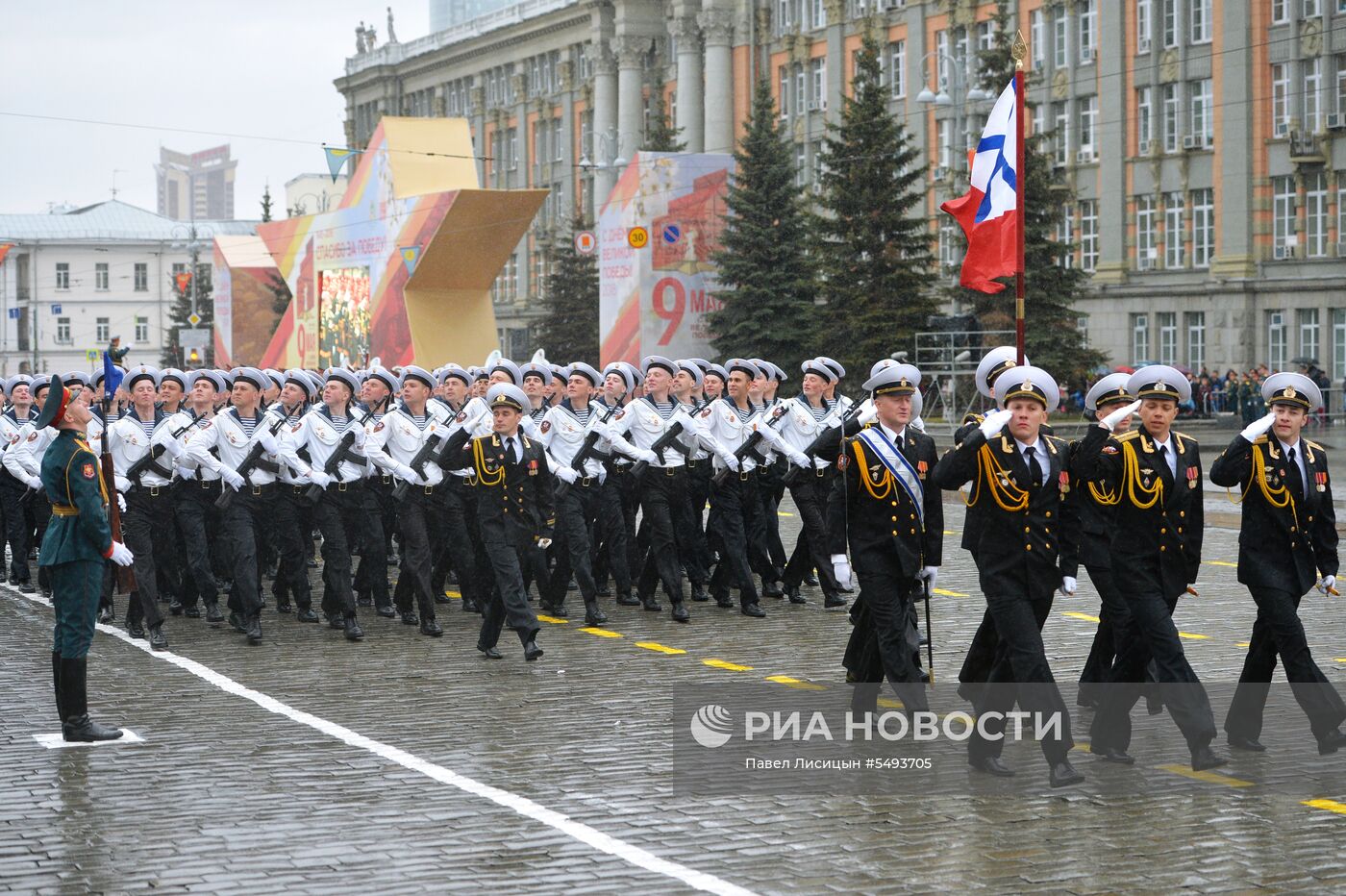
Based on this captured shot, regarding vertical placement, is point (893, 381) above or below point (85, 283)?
below

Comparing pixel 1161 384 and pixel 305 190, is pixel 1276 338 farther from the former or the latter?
pixel 305 190

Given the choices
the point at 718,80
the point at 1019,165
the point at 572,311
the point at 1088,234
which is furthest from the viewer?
the point at 718,80

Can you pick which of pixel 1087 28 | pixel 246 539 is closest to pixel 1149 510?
pixel 246 539

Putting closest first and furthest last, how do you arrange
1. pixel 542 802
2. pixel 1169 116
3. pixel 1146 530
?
pixel 542 802 < pixel 1146 530 < pixel 1169 116

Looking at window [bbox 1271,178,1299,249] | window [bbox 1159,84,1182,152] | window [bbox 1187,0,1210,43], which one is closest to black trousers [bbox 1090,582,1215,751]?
window [bbox 1271,178,1299,249]

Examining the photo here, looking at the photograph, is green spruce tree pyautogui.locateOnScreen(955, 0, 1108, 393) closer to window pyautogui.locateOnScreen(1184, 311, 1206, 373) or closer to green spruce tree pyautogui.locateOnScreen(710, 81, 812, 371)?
green spruce tree pyautogui.locateOnScreen(710, 81, 812, 371)

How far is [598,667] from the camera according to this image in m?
12.3

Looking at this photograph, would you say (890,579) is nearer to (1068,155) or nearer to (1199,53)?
(1199,53)

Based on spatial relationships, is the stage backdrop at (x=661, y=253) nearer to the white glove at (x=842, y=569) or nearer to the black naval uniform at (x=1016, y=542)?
the white glove at (x=842, y=569)

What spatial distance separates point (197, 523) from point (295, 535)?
73cm

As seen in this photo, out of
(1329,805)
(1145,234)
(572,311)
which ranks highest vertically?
A: (1145,234)

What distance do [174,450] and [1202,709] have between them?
8.19m

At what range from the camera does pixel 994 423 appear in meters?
8.74

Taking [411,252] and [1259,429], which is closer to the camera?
[1259,429]
